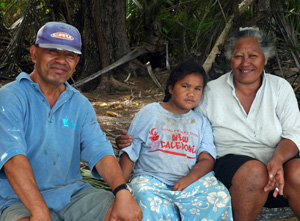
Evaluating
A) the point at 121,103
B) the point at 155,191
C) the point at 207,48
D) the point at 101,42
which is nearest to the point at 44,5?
the point at 101,42

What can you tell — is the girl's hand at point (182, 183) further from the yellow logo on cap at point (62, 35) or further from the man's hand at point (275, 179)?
the yellow logo on cap at point (62, 35)

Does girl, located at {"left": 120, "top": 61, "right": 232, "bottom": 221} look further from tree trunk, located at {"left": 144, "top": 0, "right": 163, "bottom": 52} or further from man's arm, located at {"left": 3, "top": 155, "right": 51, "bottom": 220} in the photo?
tree trunk, located at {"left": 144, "top": 0, "right": 163, "bottom": 52}

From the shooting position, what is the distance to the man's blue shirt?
1.94 metres

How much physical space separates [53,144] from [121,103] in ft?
9.54

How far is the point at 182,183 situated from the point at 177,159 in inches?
7.6

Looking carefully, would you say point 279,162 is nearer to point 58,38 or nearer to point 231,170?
point 231,170

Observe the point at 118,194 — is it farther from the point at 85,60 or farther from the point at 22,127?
the point at 85,60

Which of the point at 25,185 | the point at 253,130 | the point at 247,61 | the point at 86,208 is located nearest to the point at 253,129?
the point at 253,130

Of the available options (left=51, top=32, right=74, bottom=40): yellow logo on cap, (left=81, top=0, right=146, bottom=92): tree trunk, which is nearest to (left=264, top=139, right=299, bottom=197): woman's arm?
(left=51, top=32, right=74, bottom=40): yellow logo on cap

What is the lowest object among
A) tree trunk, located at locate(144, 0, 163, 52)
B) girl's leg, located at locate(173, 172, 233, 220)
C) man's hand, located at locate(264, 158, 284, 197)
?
girl's leg, located at locate(173, 172, 233, 220)

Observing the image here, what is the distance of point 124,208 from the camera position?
1974mm

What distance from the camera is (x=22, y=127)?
1978mm

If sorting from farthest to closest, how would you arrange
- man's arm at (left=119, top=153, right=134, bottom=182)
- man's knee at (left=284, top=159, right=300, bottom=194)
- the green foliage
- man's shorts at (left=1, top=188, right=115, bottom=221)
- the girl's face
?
the green foliage < the girl's face < man's arm at (left=119, top=153, right=134, bottom=182) < man's knee at (left=284, top=159, right=300, bottom=194) < man's shorts at (left=1, top=188, right=115, bottom=221)

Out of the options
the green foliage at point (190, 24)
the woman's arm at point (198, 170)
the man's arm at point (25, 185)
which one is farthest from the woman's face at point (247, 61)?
the man's arm at point (25, 185)
